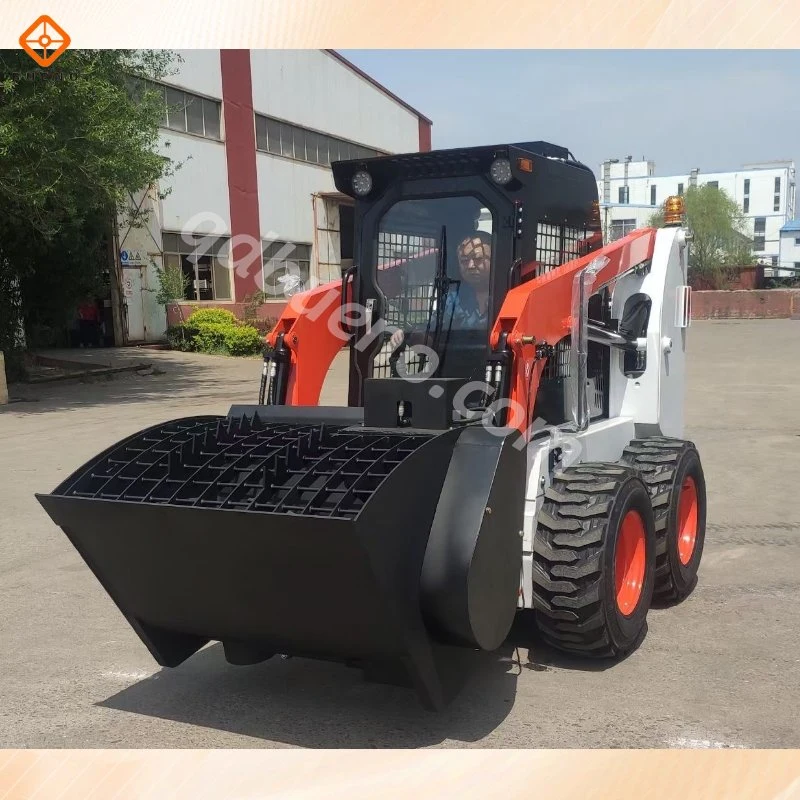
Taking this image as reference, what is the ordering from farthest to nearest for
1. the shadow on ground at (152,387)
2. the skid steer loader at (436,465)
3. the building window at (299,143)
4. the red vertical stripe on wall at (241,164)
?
the building window at (299,143) < the red vertical stripe on wall at (241,164) < the shadow on ground at (152,387) < the skid steer loader at (436,465)

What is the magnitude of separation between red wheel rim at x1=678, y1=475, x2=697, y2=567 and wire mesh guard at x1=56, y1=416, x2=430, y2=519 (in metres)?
2.36

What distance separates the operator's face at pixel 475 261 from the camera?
461 centimetres

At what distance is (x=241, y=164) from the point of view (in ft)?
85.8

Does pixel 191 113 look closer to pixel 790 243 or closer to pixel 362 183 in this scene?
pixel 362 183

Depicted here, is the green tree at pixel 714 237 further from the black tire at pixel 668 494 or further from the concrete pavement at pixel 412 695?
the concrete pavement at pixel 412 695

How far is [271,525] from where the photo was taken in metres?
3.15

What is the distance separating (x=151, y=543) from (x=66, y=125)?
38.8ft

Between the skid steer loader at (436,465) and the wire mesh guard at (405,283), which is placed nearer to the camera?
the skid steer loader at (436,465)

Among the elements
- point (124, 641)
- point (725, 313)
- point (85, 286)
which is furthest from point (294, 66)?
point (124, 641)

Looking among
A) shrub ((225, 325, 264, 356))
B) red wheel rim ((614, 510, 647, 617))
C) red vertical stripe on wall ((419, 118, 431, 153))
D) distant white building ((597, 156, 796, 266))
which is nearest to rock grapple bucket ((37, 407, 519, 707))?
red wheel rim ((614, 510, 647, 617))

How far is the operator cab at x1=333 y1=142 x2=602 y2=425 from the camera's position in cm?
450

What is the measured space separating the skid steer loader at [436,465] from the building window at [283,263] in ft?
75.7

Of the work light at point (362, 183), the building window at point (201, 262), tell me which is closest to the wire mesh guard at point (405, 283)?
the work light at point (362, 183)

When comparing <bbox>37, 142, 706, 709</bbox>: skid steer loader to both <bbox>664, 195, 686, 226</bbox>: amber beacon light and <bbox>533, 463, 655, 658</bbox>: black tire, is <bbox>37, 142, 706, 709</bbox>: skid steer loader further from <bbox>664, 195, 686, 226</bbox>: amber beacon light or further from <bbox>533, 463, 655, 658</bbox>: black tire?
<bbox>664, 195, 686, 226</bbox>: amber beacon light
